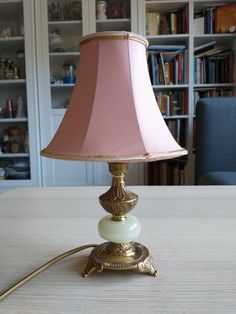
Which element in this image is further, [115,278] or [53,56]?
[53,56]

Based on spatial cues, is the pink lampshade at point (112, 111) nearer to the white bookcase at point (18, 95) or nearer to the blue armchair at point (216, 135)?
the blue armchair at point (216, 135)

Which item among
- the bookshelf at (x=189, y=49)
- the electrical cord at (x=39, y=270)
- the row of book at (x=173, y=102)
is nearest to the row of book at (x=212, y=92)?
the bookshelf at (x=189, y=49)

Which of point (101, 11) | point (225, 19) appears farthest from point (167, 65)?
point (101, 11)

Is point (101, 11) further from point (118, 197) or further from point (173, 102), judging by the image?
point (118, 197)

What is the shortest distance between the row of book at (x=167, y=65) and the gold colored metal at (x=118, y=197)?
214 cm

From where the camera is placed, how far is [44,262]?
1.74 ft

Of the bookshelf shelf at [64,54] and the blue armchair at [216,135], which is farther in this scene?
the bookshelf shelf at [64,54]

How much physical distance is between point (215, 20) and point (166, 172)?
135cm

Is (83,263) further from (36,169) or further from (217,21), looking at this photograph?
(217,21)

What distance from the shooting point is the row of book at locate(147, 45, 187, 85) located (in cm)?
248

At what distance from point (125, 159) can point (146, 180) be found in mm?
2220

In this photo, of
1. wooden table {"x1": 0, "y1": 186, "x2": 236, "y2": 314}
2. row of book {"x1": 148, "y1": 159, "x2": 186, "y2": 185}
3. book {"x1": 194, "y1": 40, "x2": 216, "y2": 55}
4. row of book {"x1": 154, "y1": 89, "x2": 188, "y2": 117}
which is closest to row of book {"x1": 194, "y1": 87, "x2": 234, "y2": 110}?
row of book {"x1": 154, "y1": 89, "x2": 188, "y2": 117}

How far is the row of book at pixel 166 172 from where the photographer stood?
8.54 feet

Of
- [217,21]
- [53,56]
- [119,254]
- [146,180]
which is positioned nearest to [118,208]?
[119,254]
